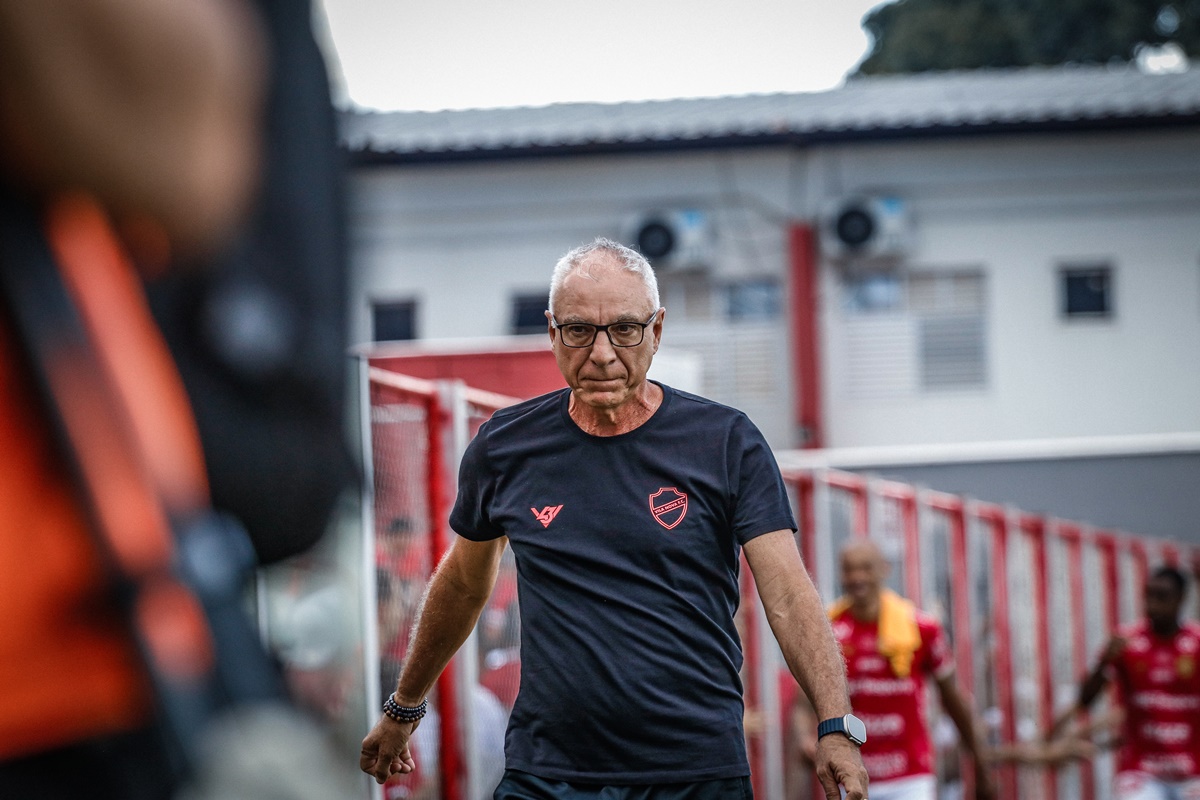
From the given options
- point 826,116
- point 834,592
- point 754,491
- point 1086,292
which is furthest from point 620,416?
point 826,116

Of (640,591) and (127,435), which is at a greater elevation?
(127,435)

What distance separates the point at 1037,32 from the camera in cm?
3559

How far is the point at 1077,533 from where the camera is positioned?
44.5 ft

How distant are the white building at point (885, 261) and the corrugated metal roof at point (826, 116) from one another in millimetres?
62

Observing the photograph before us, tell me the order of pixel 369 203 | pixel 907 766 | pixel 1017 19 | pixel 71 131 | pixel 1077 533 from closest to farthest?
pixel 71 131 < pixel 369 203 < pixel 907 766 < pixel 1077 533 < pixel 1017 19

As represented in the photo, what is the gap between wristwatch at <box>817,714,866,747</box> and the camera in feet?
8.93

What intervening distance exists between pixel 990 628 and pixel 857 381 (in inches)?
272

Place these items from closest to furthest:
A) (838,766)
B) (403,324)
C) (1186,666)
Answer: (838,766), (1186,666), (403,324)

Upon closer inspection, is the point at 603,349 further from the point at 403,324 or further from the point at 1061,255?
the point at 1061,255

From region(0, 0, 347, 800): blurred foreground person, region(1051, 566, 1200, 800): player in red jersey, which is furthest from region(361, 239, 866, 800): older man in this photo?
region(1051, 566, 1200, 800): player in red jersey

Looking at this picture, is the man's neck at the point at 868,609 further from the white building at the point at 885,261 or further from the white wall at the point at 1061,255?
the white wall at the point at 1061,255

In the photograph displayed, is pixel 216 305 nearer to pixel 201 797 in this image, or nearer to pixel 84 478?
pixel 84 478

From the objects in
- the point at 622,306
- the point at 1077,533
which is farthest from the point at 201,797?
the point at 1077,533

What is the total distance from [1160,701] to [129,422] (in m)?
8.65
